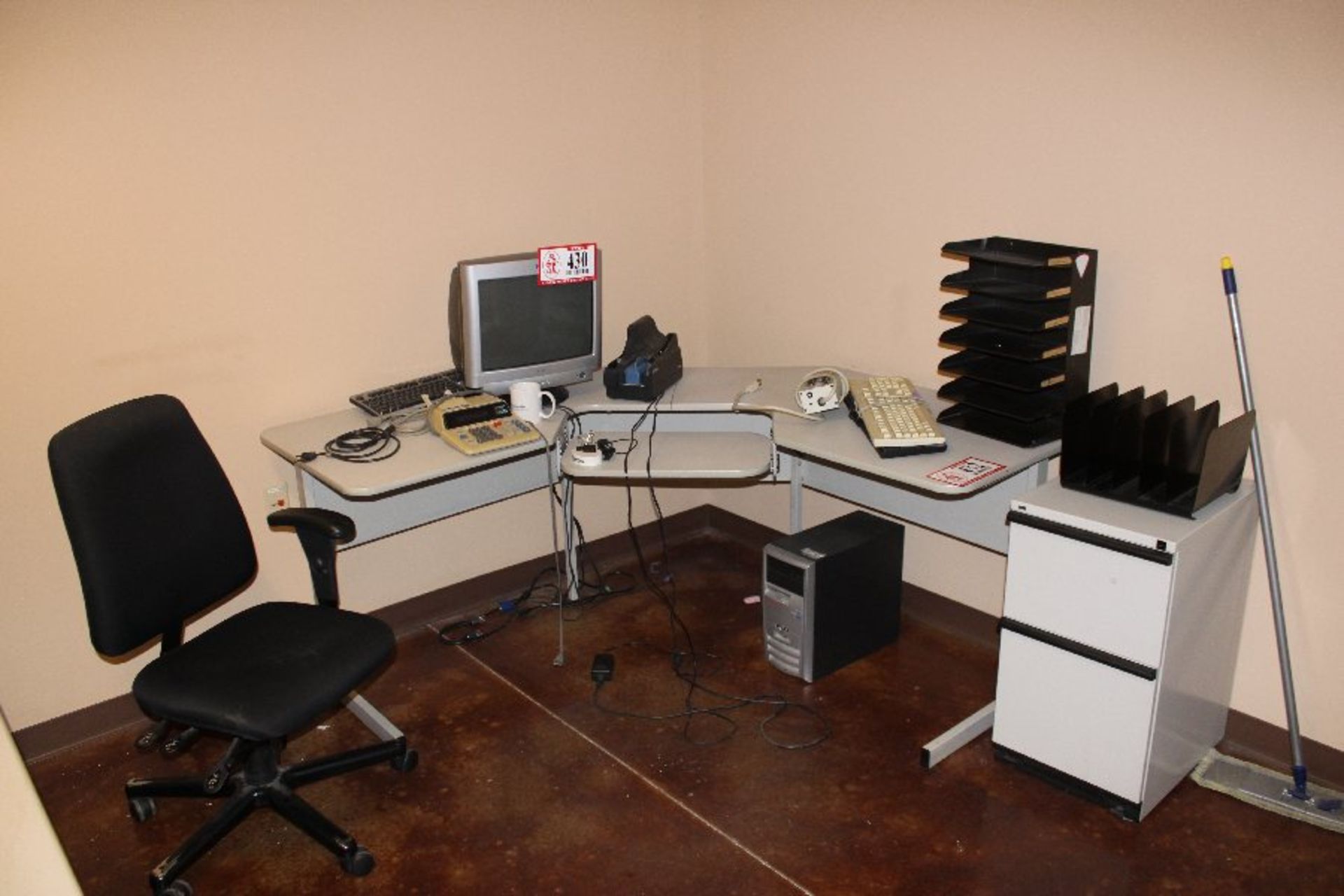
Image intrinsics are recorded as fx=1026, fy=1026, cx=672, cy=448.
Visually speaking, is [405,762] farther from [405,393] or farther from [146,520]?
[405,393]

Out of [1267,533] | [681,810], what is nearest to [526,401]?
[681,810]

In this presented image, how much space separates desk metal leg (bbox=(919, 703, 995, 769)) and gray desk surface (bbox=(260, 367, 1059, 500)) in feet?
2.14

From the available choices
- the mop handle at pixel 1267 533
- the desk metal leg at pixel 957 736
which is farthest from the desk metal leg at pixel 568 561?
the mop handle at pixel 1267 533

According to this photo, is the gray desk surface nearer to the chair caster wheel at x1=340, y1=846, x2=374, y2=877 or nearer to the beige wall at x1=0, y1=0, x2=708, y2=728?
the beige wall at x1=0, y1=0, x2=708, y2=728

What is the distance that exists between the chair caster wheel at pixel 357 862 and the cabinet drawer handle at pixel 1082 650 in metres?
1.70

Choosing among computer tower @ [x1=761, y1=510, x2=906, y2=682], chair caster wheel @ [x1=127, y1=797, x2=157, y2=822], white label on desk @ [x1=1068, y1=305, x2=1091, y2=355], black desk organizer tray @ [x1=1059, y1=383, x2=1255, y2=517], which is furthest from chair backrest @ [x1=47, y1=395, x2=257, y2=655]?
white label on desk @ [x1=1068, y1=305, x2=1091, y2=355]

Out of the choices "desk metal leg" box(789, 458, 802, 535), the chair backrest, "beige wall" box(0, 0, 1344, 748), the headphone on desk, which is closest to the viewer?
the chair backrest

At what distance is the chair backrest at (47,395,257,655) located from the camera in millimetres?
2273

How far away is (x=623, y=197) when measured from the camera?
3.82m

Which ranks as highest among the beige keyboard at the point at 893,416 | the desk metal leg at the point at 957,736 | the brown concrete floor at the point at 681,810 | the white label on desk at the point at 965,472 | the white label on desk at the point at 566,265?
the white label on desk at the point at 566,265

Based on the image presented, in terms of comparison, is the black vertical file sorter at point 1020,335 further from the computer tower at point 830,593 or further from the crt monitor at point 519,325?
the crt monitor at point 519,325

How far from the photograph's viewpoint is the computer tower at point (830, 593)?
124 inches

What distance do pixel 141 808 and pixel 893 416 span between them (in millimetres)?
2273

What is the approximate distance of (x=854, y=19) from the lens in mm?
3314
